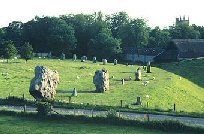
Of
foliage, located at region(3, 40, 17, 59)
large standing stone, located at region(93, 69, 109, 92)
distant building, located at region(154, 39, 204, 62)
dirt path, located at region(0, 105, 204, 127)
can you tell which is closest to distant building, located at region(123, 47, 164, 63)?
distant building, located at region(154, 39, 204, 62)

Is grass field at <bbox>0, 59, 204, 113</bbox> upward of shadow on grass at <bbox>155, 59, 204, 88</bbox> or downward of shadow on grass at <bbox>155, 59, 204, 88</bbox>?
downward

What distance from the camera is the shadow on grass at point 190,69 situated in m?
80.3

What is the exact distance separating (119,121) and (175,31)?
409 feet

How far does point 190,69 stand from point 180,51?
70.5 ft

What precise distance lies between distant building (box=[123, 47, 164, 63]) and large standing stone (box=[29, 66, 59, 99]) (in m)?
75.5

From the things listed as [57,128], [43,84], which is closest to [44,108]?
[57,128]

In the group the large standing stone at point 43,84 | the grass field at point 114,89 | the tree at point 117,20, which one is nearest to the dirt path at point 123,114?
the large standing stone at point 43,84

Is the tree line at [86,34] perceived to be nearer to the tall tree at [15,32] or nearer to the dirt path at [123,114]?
the tall tree at [15,32]

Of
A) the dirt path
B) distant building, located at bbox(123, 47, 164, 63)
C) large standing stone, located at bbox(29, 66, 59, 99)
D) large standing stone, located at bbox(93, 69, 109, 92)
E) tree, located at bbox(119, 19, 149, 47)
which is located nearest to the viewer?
the dirt path

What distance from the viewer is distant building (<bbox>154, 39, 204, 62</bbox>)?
111750 millimetres

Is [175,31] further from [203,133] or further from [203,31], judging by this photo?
[203,133]

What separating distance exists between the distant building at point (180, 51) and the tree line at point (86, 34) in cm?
1554

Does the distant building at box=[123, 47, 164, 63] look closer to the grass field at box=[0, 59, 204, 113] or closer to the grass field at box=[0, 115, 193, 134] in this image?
the grass field at box=[0, 59, 204, 113]

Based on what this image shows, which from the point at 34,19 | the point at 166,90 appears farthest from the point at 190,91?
the point at 34,19
